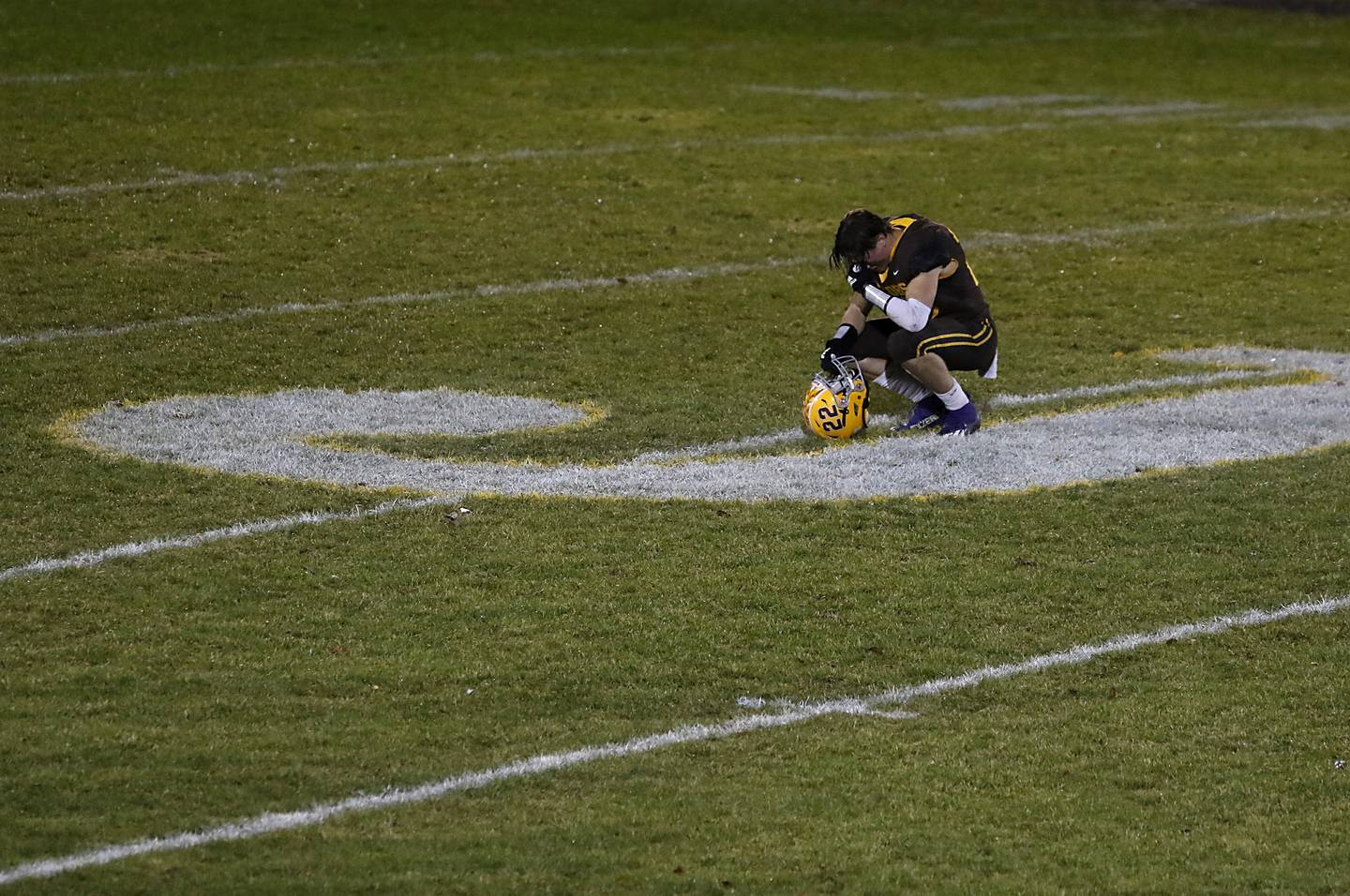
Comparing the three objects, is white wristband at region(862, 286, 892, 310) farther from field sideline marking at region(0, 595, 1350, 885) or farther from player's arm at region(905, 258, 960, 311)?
field sideline marking at region(0, 595, 1350, 885)

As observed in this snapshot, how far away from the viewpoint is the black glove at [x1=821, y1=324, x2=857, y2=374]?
10414mm

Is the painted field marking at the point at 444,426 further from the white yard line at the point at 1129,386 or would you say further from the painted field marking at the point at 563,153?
the painted field marking at the point at 563,153

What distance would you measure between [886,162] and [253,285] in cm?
707

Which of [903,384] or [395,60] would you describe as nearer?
A: [903,384]

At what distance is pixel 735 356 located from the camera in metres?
12.5

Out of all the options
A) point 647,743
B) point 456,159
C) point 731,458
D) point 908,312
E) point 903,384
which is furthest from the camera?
point 456,159

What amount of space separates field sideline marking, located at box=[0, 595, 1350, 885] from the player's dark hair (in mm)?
3237

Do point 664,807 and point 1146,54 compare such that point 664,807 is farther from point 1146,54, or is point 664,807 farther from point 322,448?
point 1146,54

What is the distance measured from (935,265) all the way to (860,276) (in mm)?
395

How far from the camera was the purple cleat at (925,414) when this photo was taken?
34.8ft

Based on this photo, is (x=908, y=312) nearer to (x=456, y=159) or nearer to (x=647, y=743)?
(x=647, y=743)

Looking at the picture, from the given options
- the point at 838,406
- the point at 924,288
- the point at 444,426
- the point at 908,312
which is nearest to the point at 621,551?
the point at 838,406

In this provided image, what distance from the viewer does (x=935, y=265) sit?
1039 centimetres

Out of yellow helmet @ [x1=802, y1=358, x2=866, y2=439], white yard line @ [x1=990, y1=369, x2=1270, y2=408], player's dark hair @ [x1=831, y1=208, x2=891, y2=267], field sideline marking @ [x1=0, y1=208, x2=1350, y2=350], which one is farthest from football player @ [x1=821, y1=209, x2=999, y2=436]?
field sideline marking @ [x1=0, y1=208, x2=1350, y2=350]
